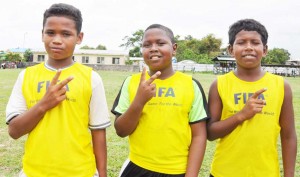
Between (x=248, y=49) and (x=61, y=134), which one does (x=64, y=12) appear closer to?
(x=61, y=134)

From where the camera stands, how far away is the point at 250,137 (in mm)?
2176

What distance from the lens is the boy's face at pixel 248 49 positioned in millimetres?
2260

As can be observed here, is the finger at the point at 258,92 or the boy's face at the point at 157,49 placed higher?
the boy's face at the point at 157,49

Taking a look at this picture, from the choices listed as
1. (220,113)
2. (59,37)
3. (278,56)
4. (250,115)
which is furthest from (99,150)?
(278,56)

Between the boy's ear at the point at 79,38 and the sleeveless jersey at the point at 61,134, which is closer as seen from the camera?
the sleeveless jersey at the point at 61,134

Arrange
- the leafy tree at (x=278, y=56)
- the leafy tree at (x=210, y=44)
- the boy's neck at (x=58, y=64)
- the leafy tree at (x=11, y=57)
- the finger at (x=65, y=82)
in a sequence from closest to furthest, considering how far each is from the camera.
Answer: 1. the finger at (x=65, y=82)
2. the boy's neck at (x=58, y=64)
3. the leafy tree at (x=11, y=57)
4. the leafy tree at (x=278, y=56)
5. the leafy tree at (x=210, y=44)

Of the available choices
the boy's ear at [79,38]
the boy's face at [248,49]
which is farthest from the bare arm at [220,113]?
the boy's ear at [79,38]

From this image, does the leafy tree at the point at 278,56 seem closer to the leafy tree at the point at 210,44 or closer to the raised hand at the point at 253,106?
the leafy tree at the point at 210,44

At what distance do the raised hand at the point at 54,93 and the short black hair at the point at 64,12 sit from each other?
41 centimetres

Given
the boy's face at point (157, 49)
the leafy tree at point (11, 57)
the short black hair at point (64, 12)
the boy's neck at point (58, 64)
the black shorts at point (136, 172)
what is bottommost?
the black shorts at point (136, 172)

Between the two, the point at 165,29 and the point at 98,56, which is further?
the point at 98,56

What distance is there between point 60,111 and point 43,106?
0.37ft

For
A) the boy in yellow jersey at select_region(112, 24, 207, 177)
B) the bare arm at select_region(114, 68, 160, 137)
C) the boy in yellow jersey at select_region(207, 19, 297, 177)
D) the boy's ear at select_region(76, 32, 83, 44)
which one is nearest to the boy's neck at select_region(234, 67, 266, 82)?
the boy in yellow jersey at select_region(207, 19, 297, 177)

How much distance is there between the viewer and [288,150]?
7.54 feet
